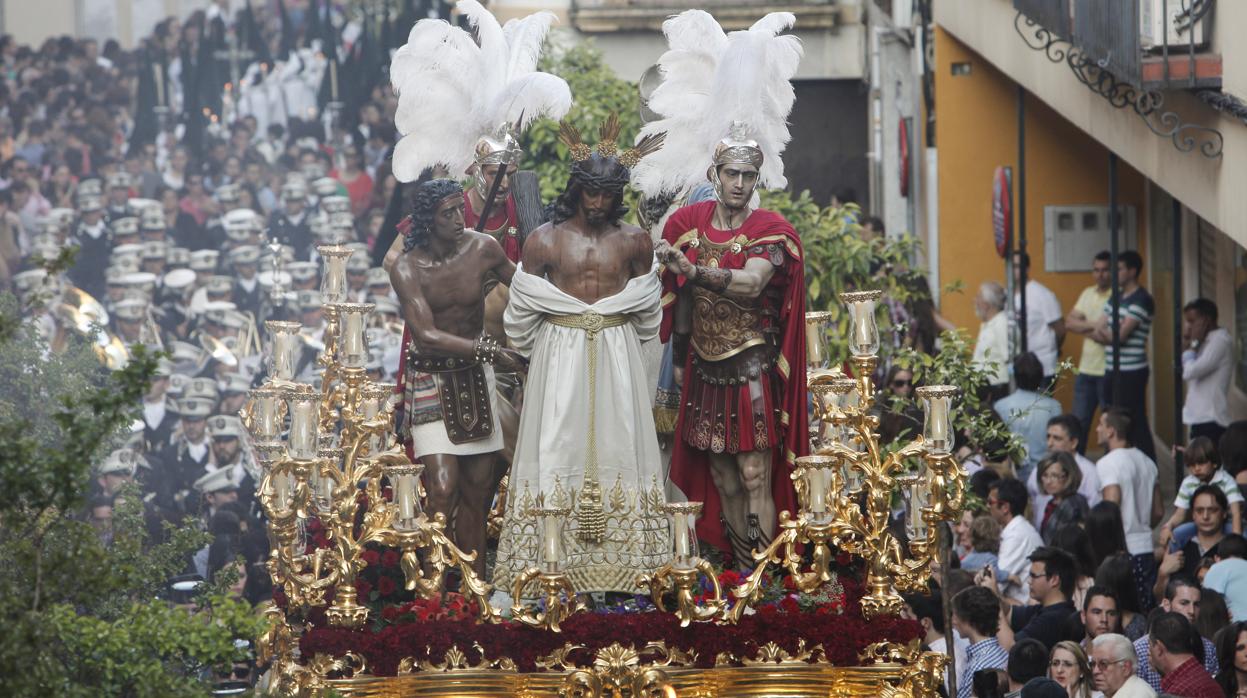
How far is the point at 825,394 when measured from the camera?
37.8ft

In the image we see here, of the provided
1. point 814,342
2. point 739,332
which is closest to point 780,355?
point 739,332

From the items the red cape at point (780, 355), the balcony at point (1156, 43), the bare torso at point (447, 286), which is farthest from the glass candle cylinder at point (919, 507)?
the balcony at point (1156, 43)

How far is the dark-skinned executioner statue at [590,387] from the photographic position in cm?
1088

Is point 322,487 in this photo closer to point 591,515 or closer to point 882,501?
point 591,515

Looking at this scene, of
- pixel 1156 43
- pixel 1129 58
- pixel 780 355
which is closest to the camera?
pixel 780 355

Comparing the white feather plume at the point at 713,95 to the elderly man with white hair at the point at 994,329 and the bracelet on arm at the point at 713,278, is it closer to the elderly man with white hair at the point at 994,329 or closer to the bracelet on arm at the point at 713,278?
the bracelet on arm at the point at 713,278

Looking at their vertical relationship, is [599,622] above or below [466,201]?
below

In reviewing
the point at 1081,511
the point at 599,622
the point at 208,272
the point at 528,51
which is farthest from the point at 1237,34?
the point at 208,272

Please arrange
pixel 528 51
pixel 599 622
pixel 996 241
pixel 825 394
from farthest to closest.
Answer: pixel 996 241
pixel 528 51
pixel 825 394
pixel 599 622

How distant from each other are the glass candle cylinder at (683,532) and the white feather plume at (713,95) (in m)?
2.48

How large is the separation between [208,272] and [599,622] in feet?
37.3

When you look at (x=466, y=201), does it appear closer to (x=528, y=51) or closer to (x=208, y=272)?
(x=528, y=51)

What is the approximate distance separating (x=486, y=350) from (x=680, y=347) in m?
1.03

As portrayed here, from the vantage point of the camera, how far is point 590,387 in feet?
35.7
